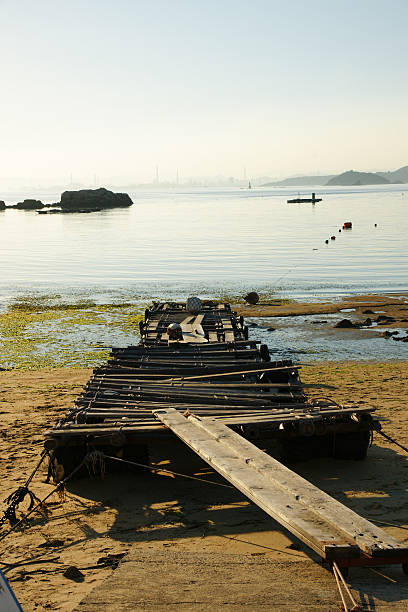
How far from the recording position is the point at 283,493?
6.90m

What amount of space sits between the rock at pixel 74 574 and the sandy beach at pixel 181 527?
0.05 metres

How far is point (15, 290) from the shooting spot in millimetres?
38281

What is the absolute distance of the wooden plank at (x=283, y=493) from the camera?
229 inches

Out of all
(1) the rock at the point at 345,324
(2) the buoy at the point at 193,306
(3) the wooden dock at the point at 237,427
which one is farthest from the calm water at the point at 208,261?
(3) the wooden dock at the point at 237,427

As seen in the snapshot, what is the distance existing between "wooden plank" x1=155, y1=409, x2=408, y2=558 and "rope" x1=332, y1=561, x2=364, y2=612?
19 cm

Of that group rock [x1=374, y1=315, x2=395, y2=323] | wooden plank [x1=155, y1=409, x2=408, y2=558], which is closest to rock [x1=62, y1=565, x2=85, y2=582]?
wooden plank [x1=155, y1=409, x2=408, y2=558]

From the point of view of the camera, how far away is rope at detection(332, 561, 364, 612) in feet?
17.2

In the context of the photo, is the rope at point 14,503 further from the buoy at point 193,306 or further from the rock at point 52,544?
the buoy at point 193,306

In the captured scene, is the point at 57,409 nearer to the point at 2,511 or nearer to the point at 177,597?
the point at 2,511

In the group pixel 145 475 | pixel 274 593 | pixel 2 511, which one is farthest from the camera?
pixel 145 475

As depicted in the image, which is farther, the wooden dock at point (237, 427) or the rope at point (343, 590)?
the wooden dock at point (237, 427)

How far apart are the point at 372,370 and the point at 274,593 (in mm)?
→ 13284

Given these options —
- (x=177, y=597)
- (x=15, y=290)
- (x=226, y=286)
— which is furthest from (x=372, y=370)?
(x=15, y=290)

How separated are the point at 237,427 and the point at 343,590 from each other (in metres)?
4.05
